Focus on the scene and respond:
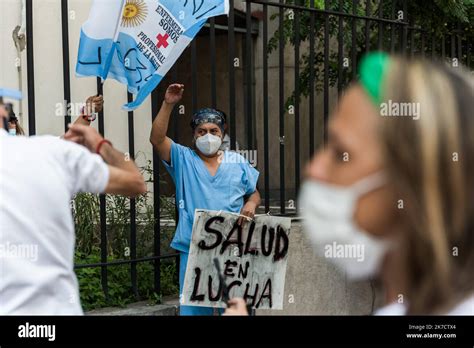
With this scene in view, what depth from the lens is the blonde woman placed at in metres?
1.25

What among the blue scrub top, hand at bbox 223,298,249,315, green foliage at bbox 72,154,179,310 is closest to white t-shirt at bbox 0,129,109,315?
hand at bbox 223,298,249,315

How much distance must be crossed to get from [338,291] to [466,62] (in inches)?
159

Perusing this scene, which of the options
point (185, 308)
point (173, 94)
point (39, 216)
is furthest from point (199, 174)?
point (39, 216)

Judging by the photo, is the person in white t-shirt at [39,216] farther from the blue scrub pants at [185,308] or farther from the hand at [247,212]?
the hand at [247,212]

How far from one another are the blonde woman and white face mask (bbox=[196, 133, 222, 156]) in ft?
11.8

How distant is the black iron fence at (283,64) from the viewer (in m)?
5.50

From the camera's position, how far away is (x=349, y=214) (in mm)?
1381

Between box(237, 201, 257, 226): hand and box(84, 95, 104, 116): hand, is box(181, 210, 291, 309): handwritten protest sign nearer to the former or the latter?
box(237, 201, 257, 226): hand

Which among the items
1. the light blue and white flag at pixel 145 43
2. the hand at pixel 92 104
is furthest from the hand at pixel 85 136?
the light blue and white flag at pixel 145 43

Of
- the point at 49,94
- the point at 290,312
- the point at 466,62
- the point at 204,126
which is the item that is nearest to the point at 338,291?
the point at 290,312

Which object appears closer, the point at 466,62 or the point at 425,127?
the point at 425,127

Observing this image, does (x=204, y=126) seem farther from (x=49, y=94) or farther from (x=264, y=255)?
(x=49, y=94)

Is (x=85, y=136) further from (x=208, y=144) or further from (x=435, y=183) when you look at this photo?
(x=208, y=144)

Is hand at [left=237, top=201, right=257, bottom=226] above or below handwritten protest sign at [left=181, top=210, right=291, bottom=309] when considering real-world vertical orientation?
above
